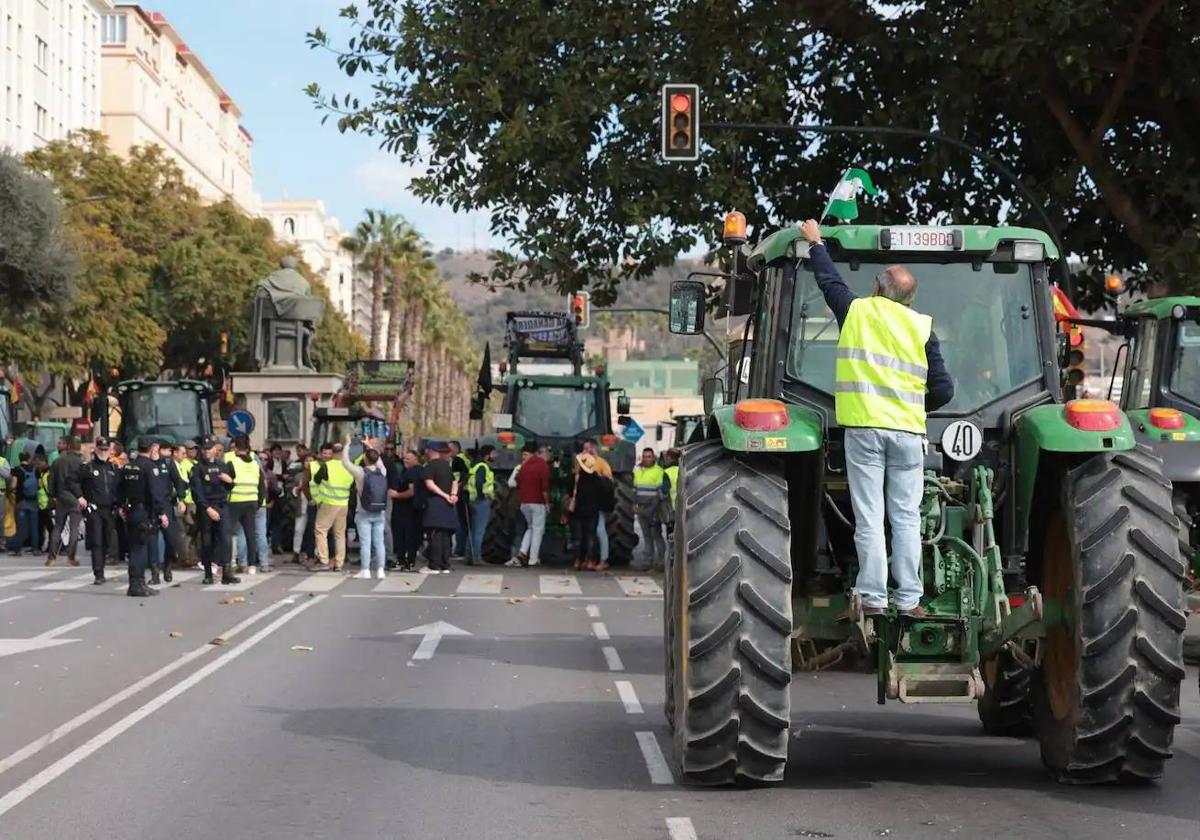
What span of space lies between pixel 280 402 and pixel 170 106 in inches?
3220

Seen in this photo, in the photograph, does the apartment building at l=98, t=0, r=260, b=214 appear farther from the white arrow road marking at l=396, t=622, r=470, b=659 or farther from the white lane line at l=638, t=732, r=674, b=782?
the white lane line at l=638, t=732, r=674, b=782

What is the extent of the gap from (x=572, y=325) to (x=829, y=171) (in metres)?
14.8

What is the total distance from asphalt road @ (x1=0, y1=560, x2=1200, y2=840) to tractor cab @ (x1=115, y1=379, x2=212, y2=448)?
20478mm

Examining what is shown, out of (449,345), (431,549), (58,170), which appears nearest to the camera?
(431,549)

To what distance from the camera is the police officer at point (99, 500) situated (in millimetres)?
23812

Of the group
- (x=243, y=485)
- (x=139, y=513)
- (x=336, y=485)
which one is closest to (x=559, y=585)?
(x=336, y=485)

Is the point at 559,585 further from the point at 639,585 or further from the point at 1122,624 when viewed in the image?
the point at 1122,624

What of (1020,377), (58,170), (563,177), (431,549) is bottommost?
(431,549)

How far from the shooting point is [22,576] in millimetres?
26203

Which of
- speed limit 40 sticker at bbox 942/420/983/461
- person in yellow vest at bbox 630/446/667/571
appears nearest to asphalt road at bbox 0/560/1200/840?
speed limit 40 sticker at bbox 942/420/983/461

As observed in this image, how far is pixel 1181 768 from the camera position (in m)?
9.80

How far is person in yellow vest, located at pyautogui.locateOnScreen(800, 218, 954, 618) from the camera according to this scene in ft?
28.4

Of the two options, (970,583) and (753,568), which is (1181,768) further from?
(753,568)

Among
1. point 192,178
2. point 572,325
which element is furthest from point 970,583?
point 192,178
